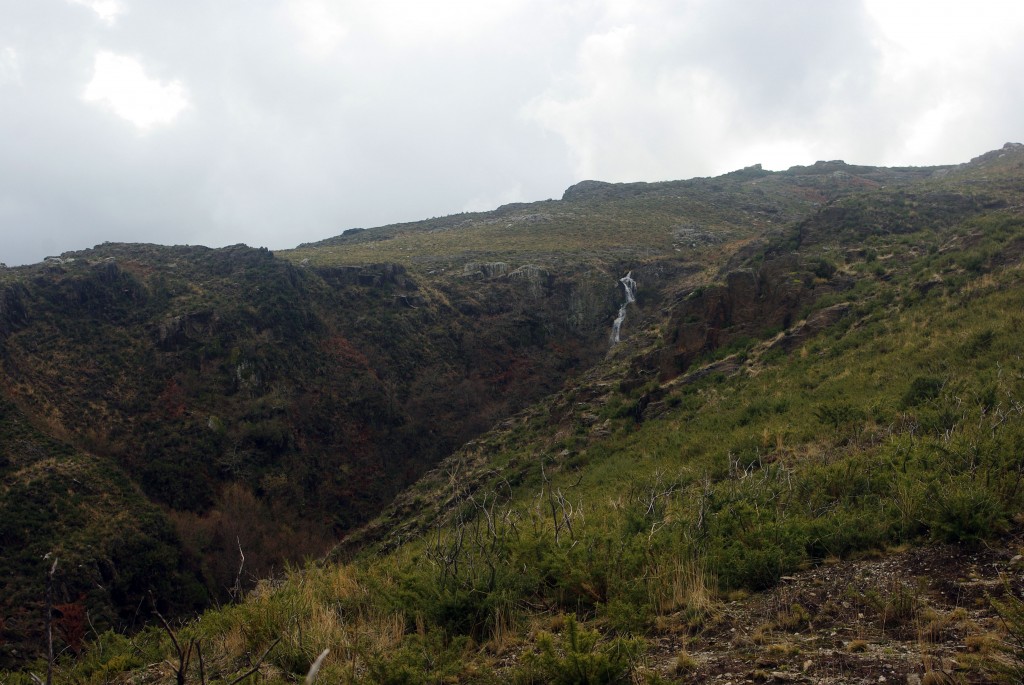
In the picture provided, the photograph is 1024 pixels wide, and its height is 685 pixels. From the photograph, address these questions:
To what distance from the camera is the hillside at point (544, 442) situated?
4504 millimetres

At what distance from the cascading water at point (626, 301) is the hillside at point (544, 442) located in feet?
2.74

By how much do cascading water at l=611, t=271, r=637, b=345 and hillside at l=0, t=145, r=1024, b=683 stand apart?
32.9 inches

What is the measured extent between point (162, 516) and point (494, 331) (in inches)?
1043

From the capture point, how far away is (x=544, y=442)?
73.6 feet

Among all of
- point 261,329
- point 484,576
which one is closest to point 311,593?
point 484,576

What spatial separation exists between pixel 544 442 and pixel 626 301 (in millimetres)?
25690

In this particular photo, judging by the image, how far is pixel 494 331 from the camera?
47.1 metres

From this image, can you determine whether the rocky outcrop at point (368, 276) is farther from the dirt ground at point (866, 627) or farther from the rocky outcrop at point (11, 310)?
the dirt ground at point (866, 627)

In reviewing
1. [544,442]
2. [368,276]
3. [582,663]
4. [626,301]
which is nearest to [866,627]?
[582,663]

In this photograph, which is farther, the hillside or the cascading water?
the cascading water

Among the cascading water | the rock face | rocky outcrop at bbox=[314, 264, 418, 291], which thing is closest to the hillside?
the rock face

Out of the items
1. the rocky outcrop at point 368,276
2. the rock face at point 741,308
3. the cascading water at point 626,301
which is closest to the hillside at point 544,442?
the rock face at point 741,308

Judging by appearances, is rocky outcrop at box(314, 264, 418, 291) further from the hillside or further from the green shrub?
the green shrub

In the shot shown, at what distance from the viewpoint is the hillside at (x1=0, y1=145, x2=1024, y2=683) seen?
14.8 feet
